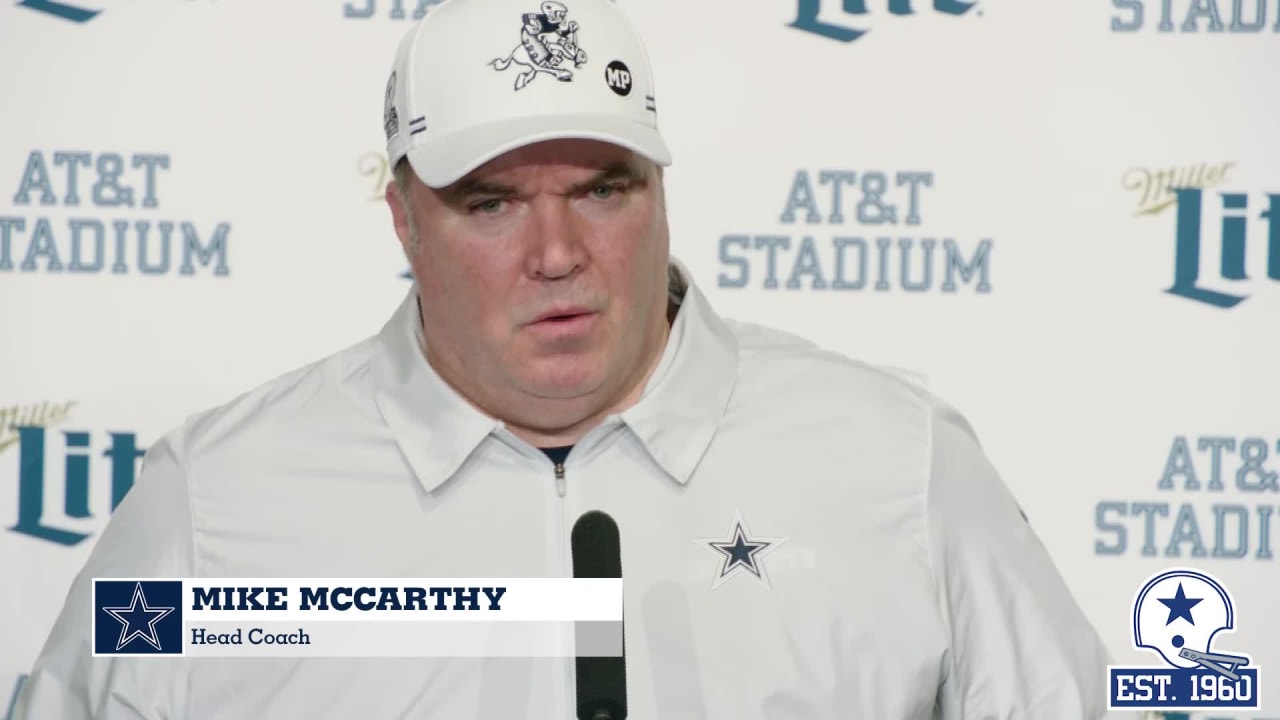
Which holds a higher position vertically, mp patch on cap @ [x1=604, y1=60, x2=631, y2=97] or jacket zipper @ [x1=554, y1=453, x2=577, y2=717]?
mp patch on cap @ [x1=604, y1=60, x2=631, y2=97]

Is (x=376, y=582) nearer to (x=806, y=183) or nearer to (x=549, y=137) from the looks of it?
(x=549, y=137)

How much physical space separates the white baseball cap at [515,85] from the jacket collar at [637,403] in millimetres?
178

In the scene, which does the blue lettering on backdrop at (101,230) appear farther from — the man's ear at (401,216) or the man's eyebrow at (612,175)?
the man's eyebrow at (612,175)

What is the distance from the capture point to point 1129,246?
2.07 m

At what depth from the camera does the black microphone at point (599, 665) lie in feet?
3.73

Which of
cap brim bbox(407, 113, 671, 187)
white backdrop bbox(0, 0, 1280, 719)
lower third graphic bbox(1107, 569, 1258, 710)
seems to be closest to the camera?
cap brim bbox(407, 113, 671, 187)

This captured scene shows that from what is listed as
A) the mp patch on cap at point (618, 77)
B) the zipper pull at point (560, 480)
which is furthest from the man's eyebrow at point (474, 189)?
the zipper pull at point (560, 480)

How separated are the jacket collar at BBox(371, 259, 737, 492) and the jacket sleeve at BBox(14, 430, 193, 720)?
206 mm

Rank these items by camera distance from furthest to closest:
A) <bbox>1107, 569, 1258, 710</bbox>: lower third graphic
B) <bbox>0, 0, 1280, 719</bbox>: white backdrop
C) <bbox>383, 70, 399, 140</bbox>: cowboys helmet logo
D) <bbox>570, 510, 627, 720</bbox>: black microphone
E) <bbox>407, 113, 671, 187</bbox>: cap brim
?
<bbox>0, 0, 1280, 719</bbox>: white backdrop < <bbox>1107, 569, 1258, 710</bbox>: lower third graphic < <bbox>383, 70, 399, 140</bbox>: cowboys helmet logo < <bbox>407, 113, 671, 187</bbox>: cap brim < <bbox>570, 510, 627, 720</bbox>: black microphone

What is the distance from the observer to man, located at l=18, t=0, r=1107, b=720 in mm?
1381

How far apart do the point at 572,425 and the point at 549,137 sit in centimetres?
27

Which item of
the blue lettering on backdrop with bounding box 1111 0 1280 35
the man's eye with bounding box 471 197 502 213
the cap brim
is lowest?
the man's eye with bounding box 471 197 502 213

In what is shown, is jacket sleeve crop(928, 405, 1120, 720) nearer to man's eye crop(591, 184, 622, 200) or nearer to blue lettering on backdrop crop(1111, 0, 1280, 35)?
man's eye crop(591, 184, 622, 200)

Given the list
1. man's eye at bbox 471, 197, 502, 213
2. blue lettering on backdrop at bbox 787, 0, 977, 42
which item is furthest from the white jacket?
blue lettering on backdrop at bbox 787, 0, 977, 42
